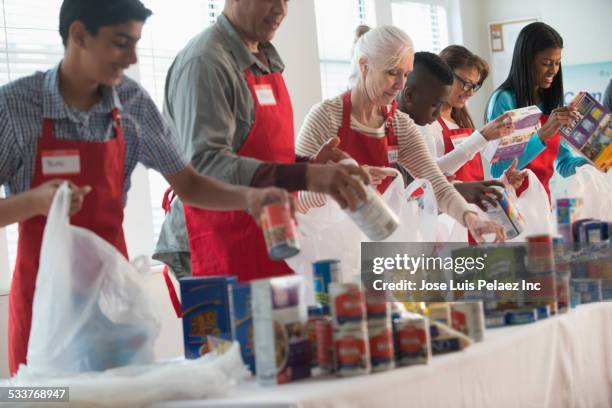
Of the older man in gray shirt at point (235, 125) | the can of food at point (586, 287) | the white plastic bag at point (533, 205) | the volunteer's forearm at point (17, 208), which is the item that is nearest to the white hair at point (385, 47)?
the older man in gray shirt at point (235, 125)

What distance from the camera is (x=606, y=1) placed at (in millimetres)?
7684

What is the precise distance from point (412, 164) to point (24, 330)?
1.53 metres

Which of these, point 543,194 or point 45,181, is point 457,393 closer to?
point 45,181

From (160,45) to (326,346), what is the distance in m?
3.38

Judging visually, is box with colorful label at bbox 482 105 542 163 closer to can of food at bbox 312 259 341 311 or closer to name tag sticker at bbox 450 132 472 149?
name tag sticker at bbox 450 132 472 149

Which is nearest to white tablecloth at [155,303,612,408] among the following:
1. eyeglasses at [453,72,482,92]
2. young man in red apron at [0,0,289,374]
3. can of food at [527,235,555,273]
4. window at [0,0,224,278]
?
can of food at [527,235,555,273]

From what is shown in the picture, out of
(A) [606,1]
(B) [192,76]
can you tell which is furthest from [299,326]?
(A) [606,1]

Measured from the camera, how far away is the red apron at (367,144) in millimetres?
2938

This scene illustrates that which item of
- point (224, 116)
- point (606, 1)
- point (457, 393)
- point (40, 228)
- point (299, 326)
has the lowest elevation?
point (457, 393)

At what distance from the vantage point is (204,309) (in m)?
1.92

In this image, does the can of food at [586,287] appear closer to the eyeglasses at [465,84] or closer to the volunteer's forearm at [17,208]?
the eyeglasses at [465,84]

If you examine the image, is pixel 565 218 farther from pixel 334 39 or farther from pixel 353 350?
pixel 334 39

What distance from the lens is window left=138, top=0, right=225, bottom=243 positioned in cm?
476

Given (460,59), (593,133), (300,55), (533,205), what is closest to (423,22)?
(300,55)
